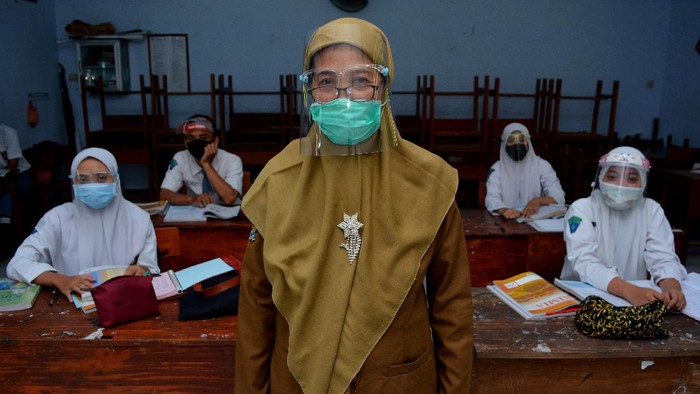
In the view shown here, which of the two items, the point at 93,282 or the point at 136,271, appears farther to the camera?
the point at 136,271

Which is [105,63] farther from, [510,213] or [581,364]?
[581,364]

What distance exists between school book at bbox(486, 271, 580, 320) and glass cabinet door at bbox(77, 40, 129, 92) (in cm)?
578

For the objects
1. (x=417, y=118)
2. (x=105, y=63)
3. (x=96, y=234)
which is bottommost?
(x=96, y=234)

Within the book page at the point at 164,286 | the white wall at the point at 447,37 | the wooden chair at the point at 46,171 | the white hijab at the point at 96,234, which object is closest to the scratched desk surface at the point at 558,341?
the book page at the point at 164,286

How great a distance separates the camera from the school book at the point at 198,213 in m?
2.97

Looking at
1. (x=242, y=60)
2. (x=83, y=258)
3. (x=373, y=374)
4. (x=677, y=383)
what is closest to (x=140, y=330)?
(x=83, y=258)

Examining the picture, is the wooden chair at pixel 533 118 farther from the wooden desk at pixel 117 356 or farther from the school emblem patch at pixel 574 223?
the wooden desk at pixel 117 356

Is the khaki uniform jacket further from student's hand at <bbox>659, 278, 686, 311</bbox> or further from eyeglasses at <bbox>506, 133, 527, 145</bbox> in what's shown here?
eyeglasses at <bbox>506, 133, 527, 145</bbox>

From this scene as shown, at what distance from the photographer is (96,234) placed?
2.18m

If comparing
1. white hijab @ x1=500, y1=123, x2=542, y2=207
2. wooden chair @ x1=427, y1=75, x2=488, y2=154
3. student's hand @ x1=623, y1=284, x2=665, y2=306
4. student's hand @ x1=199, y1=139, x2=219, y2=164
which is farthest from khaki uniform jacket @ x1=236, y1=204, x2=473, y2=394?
wooden chair @ x1=427, y1=75, x2=488, y2=154

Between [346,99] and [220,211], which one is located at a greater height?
[346,99]

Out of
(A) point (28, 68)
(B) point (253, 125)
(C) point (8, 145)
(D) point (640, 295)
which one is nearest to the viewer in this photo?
(D) point (640, 295)

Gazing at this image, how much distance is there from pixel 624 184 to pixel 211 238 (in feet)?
6.82

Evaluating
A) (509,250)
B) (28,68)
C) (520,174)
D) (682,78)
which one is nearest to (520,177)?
(520,174)
